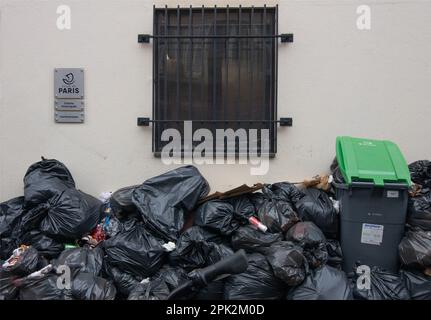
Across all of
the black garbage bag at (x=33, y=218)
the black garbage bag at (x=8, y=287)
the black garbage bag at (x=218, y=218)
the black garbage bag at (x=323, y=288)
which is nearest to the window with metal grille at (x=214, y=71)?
the black garbage bag at (x=218, y=218)

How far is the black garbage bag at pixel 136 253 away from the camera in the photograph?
3334 mm

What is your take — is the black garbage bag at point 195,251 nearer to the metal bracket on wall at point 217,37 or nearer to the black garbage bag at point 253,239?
the black garbage bag at point 253,239

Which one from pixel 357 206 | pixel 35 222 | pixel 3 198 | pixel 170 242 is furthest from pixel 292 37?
pixel 3 198

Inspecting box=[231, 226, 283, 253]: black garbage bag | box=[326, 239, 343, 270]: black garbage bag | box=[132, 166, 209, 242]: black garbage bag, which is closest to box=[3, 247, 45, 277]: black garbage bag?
box=[132, 166, 209, 242]: black garbage bag

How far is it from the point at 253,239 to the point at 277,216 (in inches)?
10.4

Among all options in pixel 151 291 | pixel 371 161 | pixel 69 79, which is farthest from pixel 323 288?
pixel 69 79

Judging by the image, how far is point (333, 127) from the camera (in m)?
3.95

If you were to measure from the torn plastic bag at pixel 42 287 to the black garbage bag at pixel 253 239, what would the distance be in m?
1.25

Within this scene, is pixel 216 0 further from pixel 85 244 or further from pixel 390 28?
pixel 85 244

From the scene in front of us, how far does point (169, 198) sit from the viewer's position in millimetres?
3578

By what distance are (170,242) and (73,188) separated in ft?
3.31

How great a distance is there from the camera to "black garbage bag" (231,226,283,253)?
3.33m

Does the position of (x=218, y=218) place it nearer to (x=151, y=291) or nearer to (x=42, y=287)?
(x=151, y=291)

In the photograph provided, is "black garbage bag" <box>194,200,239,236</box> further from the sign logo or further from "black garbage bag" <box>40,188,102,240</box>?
the sign logo
